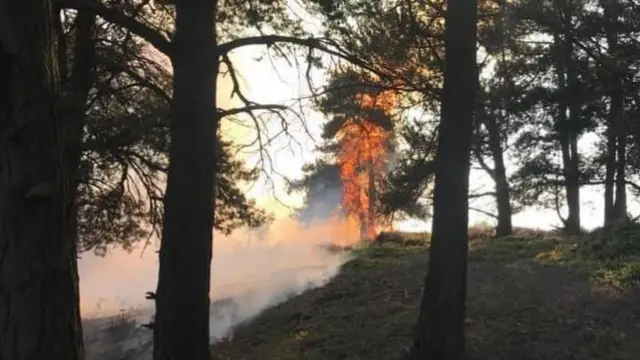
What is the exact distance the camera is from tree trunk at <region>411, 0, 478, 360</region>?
7133mm

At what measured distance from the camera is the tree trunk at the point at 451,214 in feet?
23.4

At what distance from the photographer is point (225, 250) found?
36.9m

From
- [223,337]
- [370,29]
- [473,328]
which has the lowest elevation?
[223,337]

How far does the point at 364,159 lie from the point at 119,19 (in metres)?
21.1

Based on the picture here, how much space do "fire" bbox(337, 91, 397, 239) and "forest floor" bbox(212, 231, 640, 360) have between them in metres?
2.72

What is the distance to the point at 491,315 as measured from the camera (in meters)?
9.21

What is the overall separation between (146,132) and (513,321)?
6.26m

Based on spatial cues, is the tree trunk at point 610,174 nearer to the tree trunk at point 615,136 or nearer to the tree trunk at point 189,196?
the tree trunk at point 615,136

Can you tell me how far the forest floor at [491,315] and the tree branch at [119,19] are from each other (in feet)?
14.3

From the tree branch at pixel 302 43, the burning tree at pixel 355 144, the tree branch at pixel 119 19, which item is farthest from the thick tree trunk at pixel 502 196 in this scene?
the tree branch at pixel 119 19

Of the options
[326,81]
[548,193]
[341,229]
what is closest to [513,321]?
[326,81]

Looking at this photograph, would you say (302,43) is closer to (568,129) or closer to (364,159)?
(568,129)

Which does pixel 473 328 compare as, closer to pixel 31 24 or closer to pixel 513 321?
pixel 513 321

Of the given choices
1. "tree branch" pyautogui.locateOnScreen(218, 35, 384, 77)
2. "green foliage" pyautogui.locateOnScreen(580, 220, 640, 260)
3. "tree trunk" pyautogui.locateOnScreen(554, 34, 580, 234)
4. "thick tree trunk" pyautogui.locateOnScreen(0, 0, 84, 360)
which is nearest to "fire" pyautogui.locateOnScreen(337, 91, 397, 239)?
"tree branch" pyautogui.locateOnScreen(218, 35, 384, 77)
